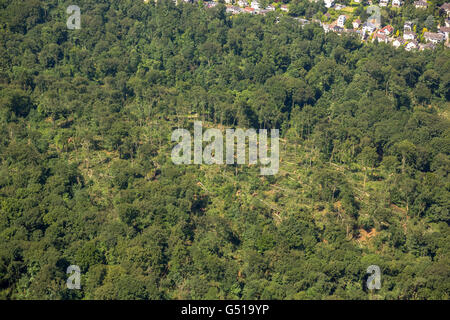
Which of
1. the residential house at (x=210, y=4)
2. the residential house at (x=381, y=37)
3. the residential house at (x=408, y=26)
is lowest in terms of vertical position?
the residential house at (x=381, y=37)

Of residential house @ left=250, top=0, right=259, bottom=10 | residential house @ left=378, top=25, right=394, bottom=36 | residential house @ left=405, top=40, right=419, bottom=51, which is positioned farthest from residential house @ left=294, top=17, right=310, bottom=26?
residential house @ left=405, top=40, right=419, bottom=51

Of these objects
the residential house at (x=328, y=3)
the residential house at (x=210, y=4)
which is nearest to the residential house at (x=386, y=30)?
the residential house at (x=328, y=3)

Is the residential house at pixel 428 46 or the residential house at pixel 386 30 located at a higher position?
the residential house at pixel 386 30

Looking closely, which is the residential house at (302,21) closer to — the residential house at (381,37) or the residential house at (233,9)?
the residential house at (233,9)

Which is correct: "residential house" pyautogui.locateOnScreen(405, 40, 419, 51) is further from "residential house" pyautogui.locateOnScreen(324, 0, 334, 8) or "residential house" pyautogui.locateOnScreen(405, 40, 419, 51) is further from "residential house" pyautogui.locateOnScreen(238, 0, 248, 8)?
"residential house" pyautogui.locateOnScreen(238, 0, 248, 8)

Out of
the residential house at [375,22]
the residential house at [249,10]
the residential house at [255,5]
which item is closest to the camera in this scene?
the residential house at [375,22]

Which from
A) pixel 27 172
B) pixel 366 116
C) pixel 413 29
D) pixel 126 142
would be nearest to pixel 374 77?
pixel 366 116

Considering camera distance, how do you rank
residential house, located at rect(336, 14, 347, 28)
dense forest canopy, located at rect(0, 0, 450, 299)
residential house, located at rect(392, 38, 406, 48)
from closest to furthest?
dense forest canopy, located at rect(0, 0, 450, 299) < residential house, located at rect(392, 38, 406, 48) < residential house, located at rect(336, 14, 347, 28)

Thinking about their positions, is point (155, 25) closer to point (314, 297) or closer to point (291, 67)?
point (291, 67)

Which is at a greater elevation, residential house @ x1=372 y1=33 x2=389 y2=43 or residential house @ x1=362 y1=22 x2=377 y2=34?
residential house @ x1=362 y1=22 x2=377 y2=34
